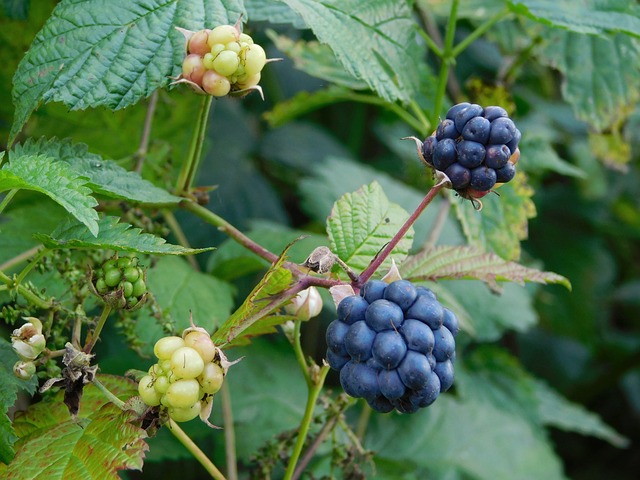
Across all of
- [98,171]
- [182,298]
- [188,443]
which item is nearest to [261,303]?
[188,443]

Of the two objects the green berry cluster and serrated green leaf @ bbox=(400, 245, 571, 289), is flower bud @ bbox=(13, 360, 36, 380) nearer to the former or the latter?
the green berry cluster

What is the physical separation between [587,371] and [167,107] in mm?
2143

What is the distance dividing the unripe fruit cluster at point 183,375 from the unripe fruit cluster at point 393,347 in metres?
0.14

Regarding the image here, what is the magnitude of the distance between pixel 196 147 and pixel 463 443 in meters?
1.24

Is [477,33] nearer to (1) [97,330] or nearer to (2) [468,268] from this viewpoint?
(2) [468,268]

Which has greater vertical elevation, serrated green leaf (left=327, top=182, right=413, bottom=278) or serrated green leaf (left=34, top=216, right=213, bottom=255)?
serrated green leaf (left=34, top=216, right=213, bottom=255)

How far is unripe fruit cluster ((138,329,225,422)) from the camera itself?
780 millimetres

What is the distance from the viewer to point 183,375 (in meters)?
0.78

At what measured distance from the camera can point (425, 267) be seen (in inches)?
44.5

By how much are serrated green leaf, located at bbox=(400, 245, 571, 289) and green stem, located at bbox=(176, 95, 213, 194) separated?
1.18 ft

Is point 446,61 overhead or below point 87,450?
overhead

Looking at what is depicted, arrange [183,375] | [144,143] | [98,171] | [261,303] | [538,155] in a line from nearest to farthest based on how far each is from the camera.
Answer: [183,375]
[261,303]
[98,171]
[144,143]
[538,155]

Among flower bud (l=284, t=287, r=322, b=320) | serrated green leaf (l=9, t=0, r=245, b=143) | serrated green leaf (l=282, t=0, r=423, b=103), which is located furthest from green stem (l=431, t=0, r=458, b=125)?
flower bud (l=284, t=287, r=322, b=320)

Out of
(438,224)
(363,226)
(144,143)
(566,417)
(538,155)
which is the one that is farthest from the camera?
(566,417)
